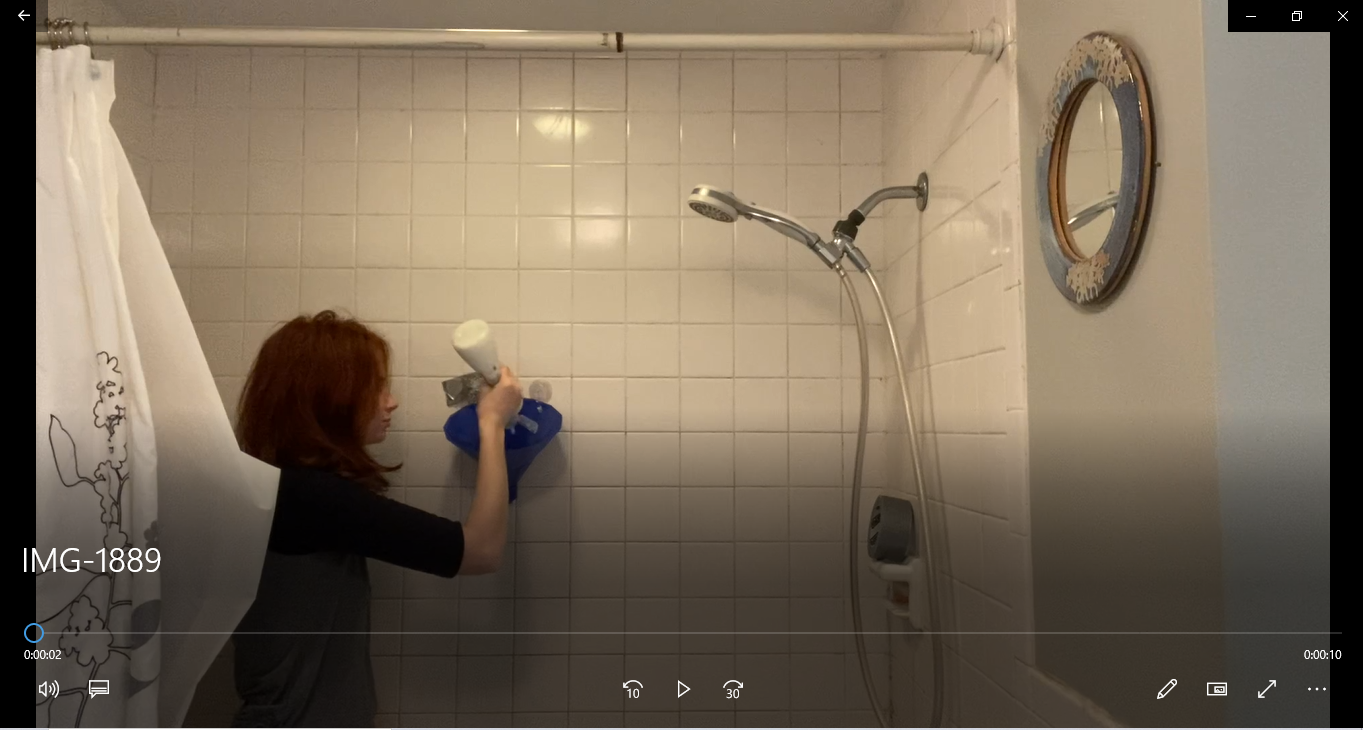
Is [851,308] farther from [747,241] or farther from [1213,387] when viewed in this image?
[1213,387]

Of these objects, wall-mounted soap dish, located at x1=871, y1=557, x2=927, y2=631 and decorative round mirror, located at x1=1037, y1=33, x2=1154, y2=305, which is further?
wall-mounted soap dish, located at x1=871, y1=557, x2=927, y2=631

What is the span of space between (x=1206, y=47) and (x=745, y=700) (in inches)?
26.6

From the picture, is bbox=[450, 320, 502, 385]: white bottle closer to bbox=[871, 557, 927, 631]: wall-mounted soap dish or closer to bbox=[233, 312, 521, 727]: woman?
bbox=[233, 312, 521, 727]: woman

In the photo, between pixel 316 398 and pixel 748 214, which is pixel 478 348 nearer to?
pixel 316 398

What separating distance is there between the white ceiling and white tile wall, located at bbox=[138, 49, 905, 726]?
6cm

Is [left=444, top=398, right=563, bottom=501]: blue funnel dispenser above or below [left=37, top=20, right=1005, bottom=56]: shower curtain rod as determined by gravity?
below

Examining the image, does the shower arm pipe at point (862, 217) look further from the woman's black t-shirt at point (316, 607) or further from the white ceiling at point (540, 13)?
the woman's black t-shirt at point (316, 607)

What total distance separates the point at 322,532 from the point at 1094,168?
29.7 inches

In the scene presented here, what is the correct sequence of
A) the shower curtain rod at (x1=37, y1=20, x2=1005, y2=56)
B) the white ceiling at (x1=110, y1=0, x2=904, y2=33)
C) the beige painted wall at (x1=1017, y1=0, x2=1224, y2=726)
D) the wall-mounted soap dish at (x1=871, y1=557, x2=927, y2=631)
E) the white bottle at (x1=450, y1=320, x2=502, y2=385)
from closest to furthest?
the beige painted wall at (x1=1017, y1=0, x2=1224, y2=726) < the shower curtain rod at (x1=37, y1=20, x2=1005, y2=56) < the white bottle at (x1=450, y1=320, x2=502, y2=385) < the wall-mounted soap dish at (x1=871, y1=557, x2=927, y2=631) < the white ceiling at (x1=110, y1=0, x2=904, y2=33)

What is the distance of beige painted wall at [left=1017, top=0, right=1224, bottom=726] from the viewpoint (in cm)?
58

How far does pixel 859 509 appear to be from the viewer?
1177 millimetres

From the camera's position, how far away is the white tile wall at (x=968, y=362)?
34.3 inches

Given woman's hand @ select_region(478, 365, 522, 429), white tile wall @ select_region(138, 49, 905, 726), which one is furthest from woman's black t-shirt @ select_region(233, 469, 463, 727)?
white tile wall @ select_region(138, 49, 905, 726)

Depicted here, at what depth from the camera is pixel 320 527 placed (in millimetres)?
766
